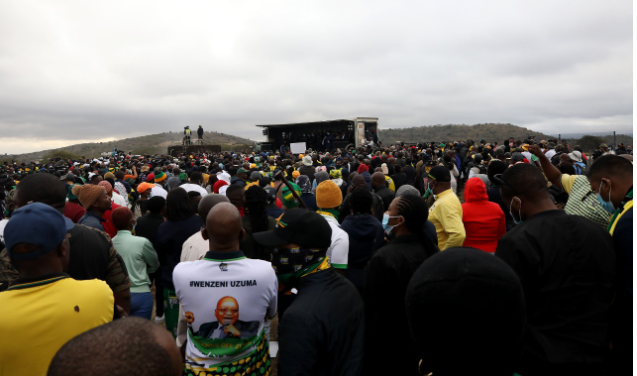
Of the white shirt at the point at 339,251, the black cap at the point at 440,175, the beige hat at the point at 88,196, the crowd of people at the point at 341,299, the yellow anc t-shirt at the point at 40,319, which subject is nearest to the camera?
the crowd of people at the point at 341,299

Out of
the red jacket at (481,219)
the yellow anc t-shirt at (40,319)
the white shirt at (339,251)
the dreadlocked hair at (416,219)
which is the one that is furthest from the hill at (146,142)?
the yellow anc t-shirt at (40,319)

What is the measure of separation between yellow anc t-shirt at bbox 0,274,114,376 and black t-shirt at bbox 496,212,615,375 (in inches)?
88.8

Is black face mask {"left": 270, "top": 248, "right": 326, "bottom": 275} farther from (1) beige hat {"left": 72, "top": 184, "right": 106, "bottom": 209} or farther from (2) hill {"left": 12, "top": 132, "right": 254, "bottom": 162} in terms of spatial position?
(2) hill {"left": 12, "top": 132, "right": 254, "bottom": 162}

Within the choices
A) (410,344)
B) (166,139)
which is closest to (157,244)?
(410,344)

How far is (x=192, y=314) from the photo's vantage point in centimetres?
213

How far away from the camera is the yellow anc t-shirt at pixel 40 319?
5.55 feet

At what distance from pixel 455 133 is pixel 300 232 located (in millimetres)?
64670

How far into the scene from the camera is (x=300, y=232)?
2.19 metres

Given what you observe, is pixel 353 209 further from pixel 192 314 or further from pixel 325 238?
pixel 192 314

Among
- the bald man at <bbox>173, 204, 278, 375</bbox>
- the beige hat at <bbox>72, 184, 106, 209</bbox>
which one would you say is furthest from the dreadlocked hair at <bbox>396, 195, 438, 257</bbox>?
the beige hat at <bbox>72, 184, 106, 209</bbox>

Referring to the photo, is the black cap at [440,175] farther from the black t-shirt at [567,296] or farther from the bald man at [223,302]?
the bald man at [223,302]

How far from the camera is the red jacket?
421cm

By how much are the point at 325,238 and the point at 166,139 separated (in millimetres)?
83654

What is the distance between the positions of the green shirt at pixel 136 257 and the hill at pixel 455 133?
55988 mm
